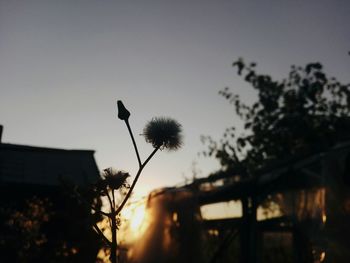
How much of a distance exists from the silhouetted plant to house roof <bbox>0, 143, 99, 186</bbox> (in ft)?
46.0

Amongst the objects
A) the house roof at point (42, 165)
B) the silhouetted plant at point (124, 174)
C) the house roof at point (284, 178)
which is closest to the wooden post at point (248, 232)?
the house roof at point (284, 178)

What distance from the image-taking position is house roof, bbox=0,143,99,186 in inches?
727

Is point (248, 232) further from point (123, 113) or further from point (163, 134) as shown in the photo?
point (123, 113)

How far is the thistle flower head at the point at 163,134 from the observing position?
4367 mm

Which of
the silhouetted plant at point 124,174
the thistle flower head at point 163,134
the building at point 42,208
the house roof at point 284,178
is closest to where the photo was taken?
the silhouetted plant at point 124,174

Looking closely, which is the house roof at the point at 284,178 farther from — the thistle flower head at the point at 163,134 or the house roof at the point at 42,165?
the house roof at the point at 42,165

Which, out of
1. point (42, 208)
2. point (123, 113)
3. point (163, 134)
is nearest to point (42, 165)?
point (42, 208)

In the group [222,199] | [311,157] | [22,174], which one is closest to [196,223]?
[222,199]

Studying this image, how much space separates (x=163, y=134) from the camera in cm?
444

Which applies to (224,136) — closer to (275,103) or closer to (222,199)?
(275,103)

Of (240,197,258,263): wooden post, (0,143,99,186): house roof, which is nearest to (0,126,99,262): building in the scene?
(0,143,99,186): house roof

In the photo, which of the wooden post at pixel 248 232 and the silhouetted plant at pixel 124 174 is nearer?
the silhouetted plant at pixel 124 174

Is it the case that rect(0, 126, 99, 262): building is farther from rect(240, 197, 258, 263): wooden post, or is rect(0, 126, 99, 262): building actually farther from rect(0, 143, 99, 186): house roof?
rect(240, 197, 258, 263): wooden post

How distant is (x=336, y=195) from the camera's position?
21.3ft
